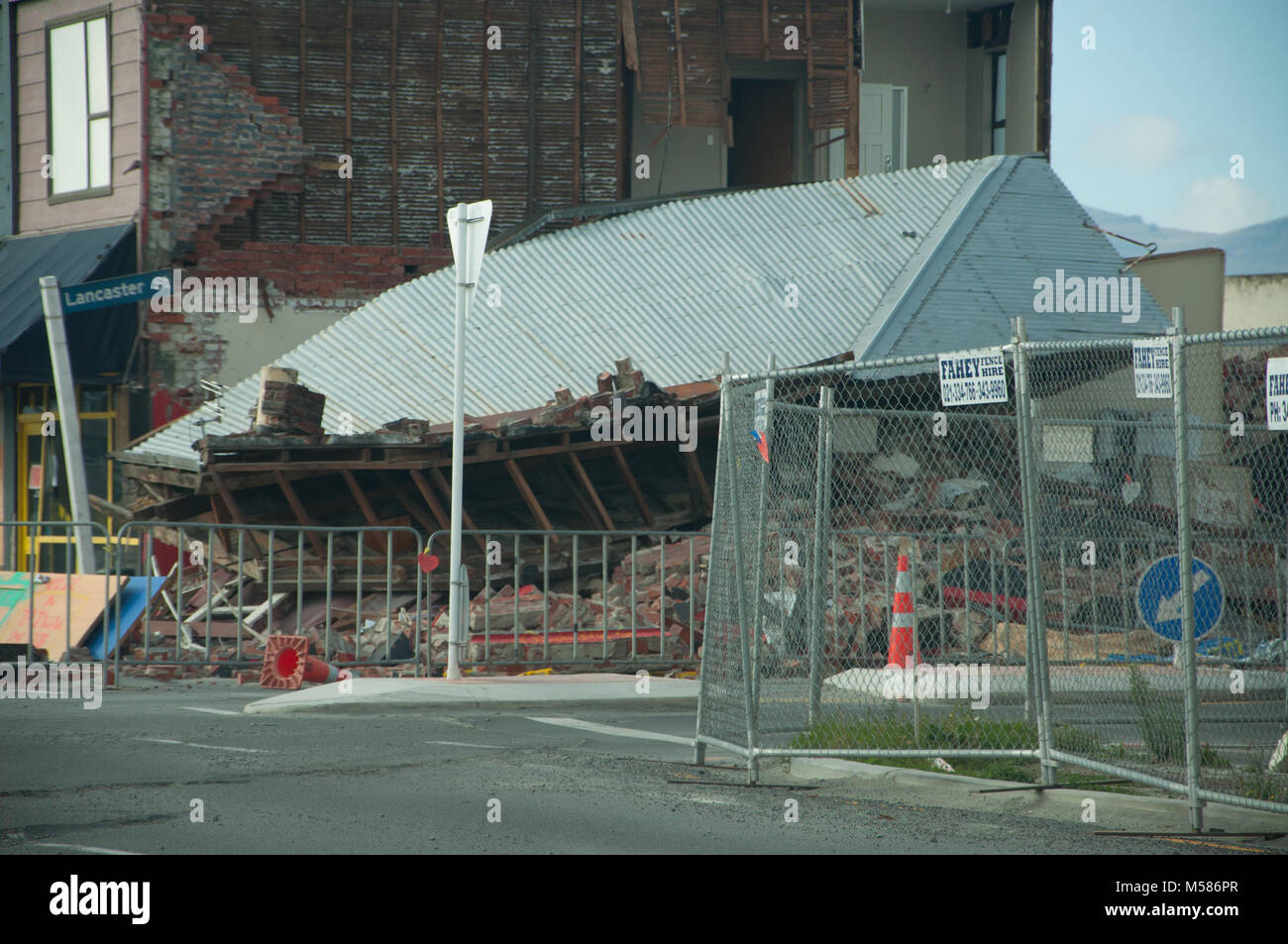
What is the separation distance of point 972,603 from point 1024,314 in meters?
5.36

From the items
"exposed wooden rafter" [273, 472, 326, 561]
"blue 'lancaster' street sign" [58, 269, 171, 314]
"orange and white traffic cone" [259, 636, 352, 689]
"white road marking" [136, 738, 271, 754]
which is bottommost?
"white road marking" [136, 738, 271, 754]

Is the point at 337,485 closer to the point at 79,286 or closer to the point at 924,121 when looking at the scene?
the point at 79,286

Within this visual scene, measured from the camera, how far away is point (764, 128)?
26.5m

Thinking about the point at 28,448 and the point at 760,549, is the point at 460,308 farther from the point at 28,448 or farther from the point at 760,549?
the point at 28,448

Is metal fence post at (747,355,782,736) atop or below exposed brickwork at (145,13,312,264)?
below

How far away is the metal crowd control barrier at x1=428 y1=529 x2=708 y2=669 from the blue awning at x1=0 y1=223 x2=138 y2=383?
767 centimetres

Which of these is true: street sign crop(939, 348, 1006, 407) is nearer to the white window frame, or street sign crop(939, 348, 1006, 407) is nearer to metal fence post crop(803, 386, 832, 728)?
metal fence post crop(803, 386, 832, 728)

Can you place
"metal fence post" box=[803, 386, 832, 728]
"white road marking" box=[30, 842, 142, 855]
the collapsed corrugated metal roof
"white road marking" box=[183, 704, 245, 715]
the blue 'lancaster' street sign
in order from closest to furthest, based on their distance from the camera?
"white road marking" box=[30, 842, 142, 855], "metal fence post" box=[803, 386, 832, 728], "white road marking" box=[183, 704, 245, 715], the blue 'lancaster' street sign, the collapsed corrugated metal roof

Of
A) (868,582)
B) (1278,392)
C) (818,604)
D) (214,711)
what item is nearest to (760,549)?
(818,604)

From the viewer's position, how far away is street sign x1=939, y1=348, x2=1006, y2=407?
751 cm

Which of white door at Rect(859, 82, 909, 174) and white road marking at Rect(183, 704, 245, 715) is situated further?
white door at Rect(859, 82, 909, 174)

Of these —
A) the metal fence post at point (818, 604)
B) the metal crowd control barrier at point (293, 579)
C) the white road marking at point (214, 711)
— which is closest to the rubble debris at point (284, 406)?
the metal crowd control barrier at point (293, 579)

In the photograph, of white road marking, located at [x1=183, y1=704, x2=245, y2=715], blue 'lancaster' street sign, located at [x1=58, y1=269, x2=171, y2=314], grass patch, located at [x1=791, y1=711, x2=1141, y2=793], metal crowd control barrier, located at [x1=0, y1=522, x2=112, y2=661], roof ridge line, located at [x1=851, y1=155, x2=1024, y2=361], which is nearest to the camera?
grass patch, located at [x1=791, y1=711, x2=1141, y2=793]

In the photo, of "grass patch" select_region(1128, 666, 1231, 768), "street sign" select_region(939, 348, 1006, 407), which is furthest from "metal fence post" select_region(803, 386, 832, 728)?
"grass patch" select_region(1128, 666, 1231, 768)
